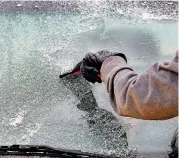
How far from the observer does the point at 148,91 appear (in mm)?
1562

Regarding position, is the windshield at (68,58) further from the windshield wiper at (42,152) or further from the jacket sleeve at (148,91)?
the jacket sleeve at (148,91)

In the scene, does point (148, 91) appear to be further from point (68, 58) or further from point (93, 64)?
point (68, 58)

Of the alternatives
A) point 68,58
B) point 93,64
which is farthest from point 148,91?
point 68,58

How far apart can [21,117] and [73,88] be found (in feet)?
1.30

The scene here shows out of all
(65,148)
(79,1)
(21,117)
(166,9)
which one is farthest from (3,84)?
(166,9)

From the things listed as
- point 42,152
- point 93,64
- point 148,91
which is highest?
point 148,91

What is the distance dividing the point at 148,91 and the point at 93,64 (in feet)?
2.45

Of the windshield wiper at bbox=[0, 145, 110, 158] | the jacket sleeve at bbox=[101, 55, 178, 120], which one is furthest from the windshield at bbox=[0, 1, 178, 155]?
the jacket sleeve at bbox=[101, 55, 178, 120]

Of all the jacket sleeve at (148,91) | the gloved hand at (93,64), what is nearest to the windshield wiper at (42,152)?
the jacket sleeve at (148,91)

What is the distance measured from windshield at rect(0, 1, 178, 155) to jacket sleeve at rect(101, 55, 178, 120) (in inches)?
16.9

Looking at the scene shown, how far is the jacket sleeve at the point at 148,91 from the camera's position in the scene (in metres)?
1.49

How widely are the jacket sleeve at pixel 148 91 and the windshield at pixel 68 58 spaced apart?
43 cm

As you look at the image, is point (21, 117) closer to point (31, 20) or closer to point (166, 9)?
point (31, 20)

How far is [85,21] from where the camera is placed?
10.0ft
